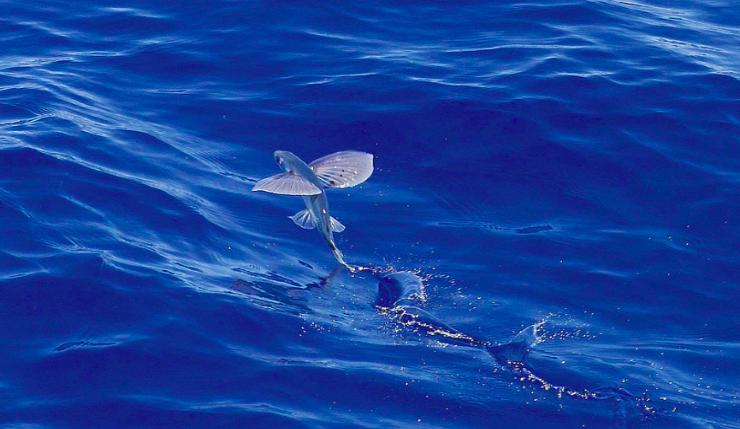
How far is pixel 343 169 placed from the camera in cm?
1006

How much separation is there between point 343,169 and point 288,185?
81 centimetres

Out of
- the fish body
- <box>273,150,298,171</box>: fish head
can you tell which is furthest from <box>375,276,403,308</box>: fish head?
<box>273,150,298,171</box>: fish head

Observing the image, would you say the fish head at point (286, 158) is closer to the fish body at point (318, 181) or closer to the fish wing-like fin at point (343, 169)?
the fish body at point (318, 181)

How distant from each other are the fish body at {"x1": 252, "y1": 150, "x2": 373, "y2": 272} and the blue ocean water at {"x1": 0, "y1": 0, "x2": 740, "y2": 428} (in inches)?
23.4

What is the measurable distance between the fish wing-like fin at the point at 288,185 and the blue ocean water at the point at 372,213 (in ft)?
3.28

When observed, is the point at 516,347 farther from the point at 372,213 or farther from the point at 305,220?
the point at 372,213

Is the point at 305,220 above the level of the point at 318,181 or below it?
below

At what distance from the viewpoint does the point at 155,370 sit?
822cm

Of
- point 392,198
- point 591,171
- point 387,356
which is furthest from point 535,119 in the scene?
point 387,356

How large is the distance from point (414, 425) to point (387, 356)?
1.03 metres

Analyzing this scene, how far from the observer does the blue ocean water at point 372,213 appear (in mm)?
8305

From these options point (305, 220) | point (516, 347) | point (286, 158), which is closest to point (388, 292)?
A: point (305, 220)

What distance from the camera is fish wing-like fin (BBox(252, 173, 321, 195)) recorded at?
931 centimetres

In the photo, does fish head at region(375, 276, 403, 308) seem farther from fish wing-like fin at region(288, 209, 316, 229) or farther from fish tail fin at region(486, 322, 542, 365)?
fish tail fin at region(486, 322, 542, 365)
